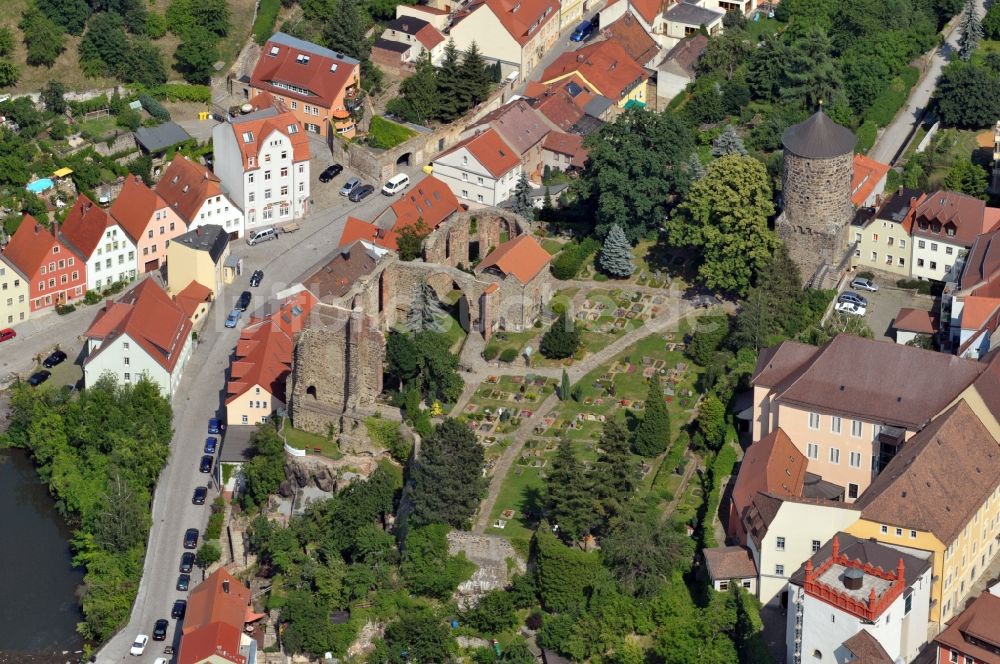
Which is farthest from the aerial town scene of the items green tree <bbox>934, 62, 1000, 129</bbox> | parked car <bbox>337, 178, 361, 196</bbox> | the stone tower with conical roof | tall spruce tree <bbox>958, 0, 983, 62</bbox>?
parked car <bbox>337, 178, 361, 196</bbox>

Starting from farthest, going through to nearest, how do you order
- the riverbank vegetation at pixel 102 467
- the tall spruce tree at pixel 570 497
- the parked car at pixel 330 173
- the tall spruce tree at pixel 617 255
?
the parked car at pixel 330 173 < the tall spruce tree at pixel 617 255 < the riverbank vegetation at pixel 102 467 < the tall spruce tree at pixel 570 497

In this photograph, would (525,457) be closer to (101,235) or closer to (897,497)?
(897,497)

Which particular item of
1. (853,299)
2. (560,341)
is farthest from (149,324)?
(853,299)

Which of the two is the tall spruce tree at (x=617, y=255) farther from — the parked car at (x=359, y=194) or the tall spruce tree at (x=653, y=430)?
the parked car at (x=359, y=194)

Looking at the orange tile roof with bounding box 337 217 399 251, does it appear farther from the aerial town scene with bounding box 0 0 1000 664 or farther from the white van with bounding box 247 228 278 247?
the white van with bounding box 247 228 278 247

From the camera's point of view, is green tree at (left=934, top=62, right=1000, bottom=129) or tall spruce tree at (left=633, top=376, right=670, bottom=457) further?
green tree at (left=934, top=62, right=1000, bottom=129)


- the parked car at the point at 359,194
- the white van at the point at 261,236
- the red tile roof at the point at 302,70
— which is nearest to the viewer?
the white van at the point at 261,236

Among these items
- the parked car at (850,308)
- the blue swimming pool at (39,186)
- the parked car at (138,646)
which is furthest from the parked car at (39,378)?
the parked car at (850,308)

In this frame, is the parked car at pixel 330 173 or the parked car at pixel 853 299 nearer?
the parked car at pixel 853 299
